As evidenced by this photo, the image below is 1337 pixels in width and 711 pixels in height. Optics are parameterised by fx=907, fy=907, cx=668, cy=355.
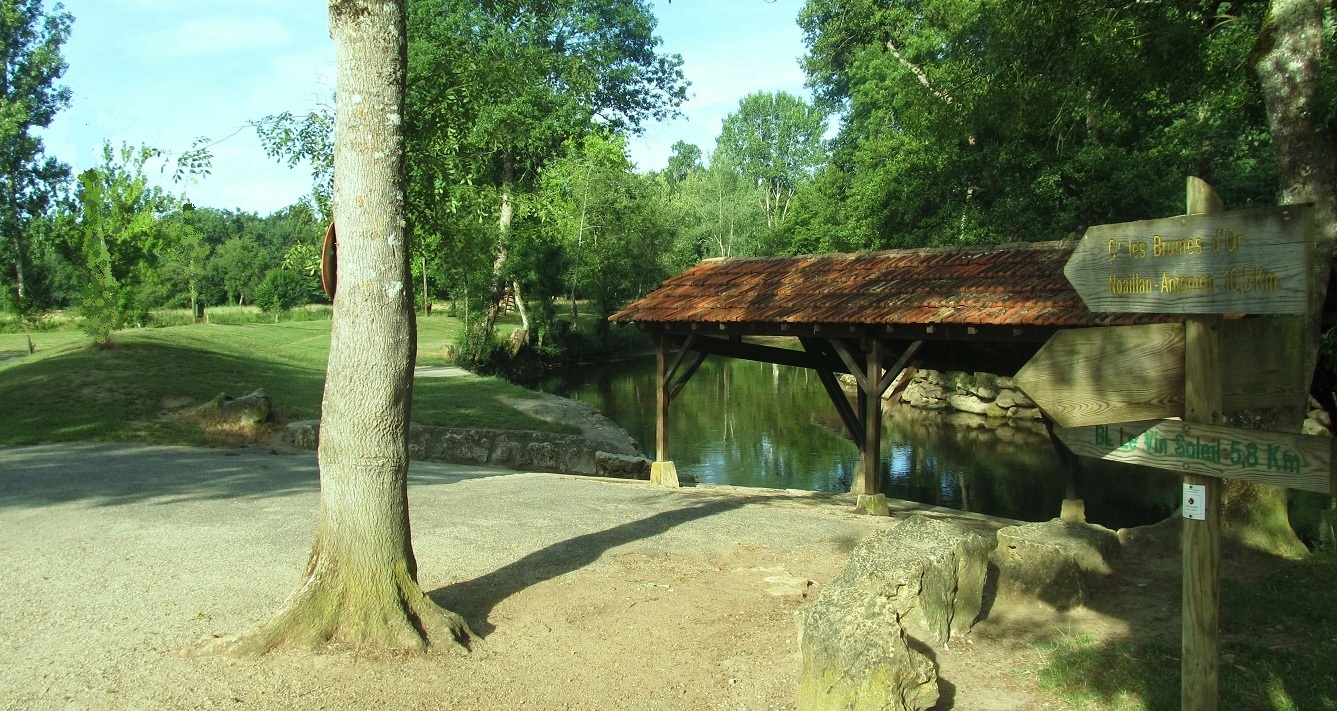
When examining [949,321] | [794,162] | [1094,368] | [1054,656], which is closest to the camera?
[1094,368]

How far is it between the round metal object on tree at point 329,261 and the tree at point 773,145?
58944 millimetres

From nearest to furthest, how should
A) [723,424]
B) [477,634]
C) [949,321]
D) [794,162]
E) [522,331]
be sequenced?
[477,634], [949,321], [723,424], [522,331], [794,162]

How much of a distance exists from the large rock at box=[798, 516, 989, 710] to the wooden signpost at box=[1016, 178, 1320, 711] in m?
1.19

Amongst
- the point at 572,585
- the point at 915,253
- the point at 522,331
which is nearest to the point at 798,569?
the point at 572,585

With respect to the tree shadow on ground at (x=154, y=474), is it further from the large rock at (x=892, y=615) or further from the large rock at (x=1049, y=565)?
the large rock at (x=1049, y=565)

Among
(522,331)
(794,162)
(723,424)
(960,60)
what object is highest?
(794,162)

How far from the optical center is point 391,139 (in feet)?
16.7

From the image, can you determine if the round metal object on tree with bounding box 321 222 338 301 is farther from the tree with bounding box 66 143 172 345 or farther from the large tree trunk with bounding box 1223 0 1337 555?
the tree with bounding box 66 143 172 345

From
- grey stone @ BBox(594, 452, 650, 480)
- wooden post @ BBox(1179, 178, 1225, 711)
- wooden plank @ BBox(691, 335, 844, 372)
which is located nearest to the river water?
grey stone @ BBox(594, 452, 650, 480)

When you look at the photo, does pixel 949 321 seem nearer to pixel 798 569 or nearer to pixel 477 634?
pixel 798 569

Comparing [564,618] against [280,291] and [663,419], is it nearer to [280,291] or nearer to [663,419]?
[663,419]

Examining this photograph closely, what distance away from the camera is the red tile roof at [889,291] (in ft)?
29.7

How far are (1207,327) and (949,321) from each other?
6.05 metres

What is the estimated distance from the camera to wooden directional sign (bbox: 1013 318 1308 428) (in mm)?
3412
